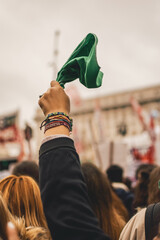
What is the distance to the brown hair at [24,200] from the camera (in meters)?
1.53

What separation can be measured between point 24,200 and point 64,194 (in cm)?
86

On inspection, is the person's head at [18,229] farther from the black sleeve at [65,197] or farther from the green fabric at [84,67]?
the green fabric at [84,67]

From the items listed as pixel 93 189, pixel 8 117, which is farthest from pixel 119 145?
pixel 8 117

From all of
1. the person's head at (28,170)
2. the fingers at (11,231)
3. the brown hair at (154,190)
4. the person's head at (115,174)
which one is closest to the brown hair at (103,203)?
the brown hair at (154,190)

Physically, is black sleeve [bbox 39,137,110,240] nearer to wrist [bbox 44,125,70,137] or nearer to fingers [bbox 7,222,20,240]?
wrist [bbox 44,125,70,137]

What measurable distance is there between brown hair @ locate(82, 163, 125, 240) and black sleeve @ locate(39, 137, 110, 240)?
1.21 meters

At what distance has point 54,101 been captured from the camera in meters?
0.91

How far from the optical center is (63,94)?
0.92 meters

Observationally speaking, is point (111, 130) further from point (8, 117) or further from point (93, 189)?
point (93, 189)

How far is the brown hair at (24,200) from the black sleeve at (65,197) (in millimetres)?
770

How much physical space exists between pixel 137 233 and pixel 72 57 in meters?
0.76

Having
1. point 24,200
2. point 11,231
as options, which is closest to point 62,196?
point 11,231

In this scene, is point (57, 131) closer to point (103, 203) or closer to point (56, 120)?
point (56, 120)

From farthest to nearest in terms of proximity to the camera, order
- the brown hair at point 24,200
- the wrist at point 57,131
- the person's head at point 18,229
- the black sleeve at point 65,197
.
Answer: the brown hair at point 24,200 < the person's head at point 18,229 < the wrist at point 57,131 < the black sleeve at point 65,197
